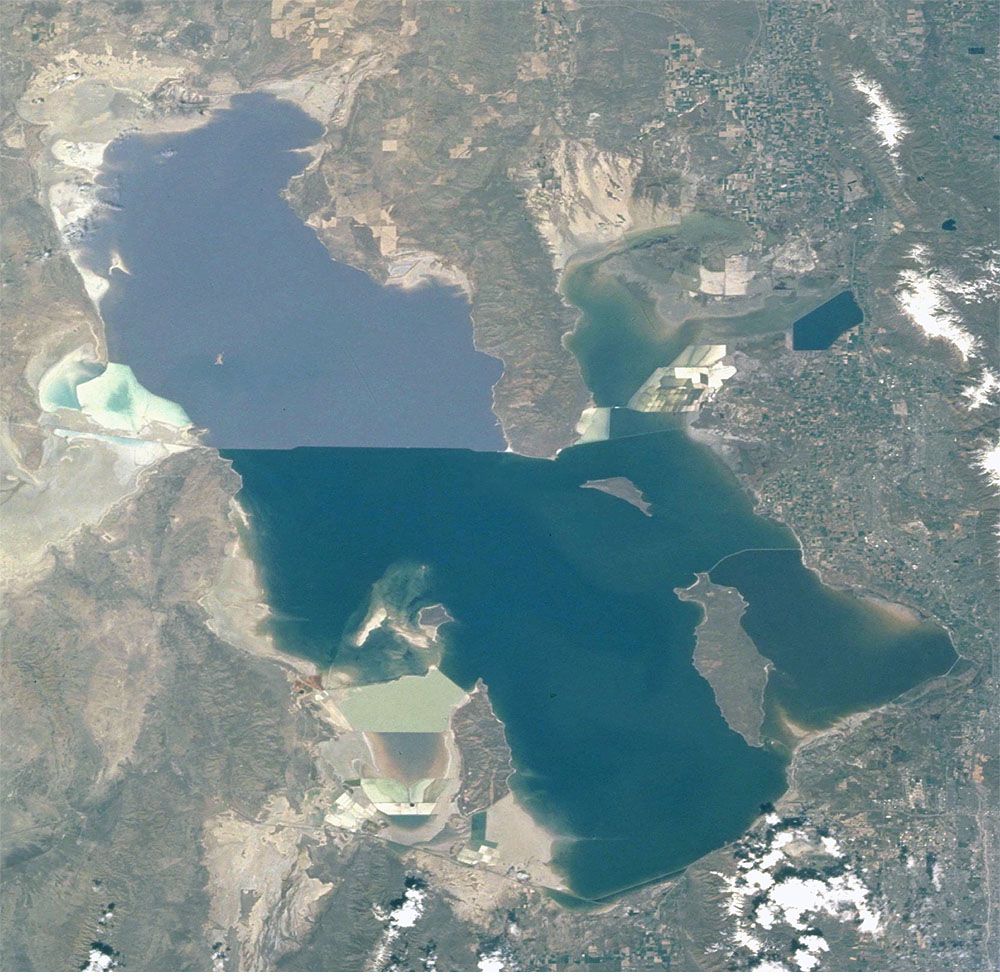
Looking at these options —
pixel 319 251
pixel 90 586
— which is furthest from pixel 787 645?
pixel 90 586

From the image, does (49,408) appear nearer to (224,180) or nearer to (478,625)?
(224,180)

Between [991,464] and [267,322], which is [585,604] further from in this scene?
[267,322]

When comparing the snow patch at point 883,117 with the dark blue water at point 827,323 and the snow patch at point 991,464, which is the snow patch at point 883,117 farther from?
the snow patch at point 991,464

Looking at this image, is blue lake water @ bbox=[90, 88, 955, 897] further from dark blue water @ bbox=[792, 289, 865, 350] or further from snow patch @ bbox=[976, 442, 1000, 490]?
snow patch @ bbox=[976, 442, 1000, 490]

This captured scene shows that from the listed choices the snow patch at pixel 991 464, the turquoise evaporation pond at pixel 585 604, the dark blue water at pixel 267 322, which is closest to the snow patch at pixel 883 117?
the snow patch at pixel 991 464

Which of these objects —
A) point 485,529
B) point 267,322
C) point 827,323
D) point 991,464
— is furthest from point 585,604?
point 267,322

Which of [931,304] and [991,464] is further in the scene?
[931,304]

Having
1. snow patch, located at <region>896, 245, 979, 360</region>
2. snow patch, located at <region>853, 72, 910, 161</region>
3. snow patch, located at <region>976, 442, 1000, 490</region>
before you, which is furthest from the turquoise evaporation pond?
snow patch, located at <region>853, 72, 910, 161</region>
